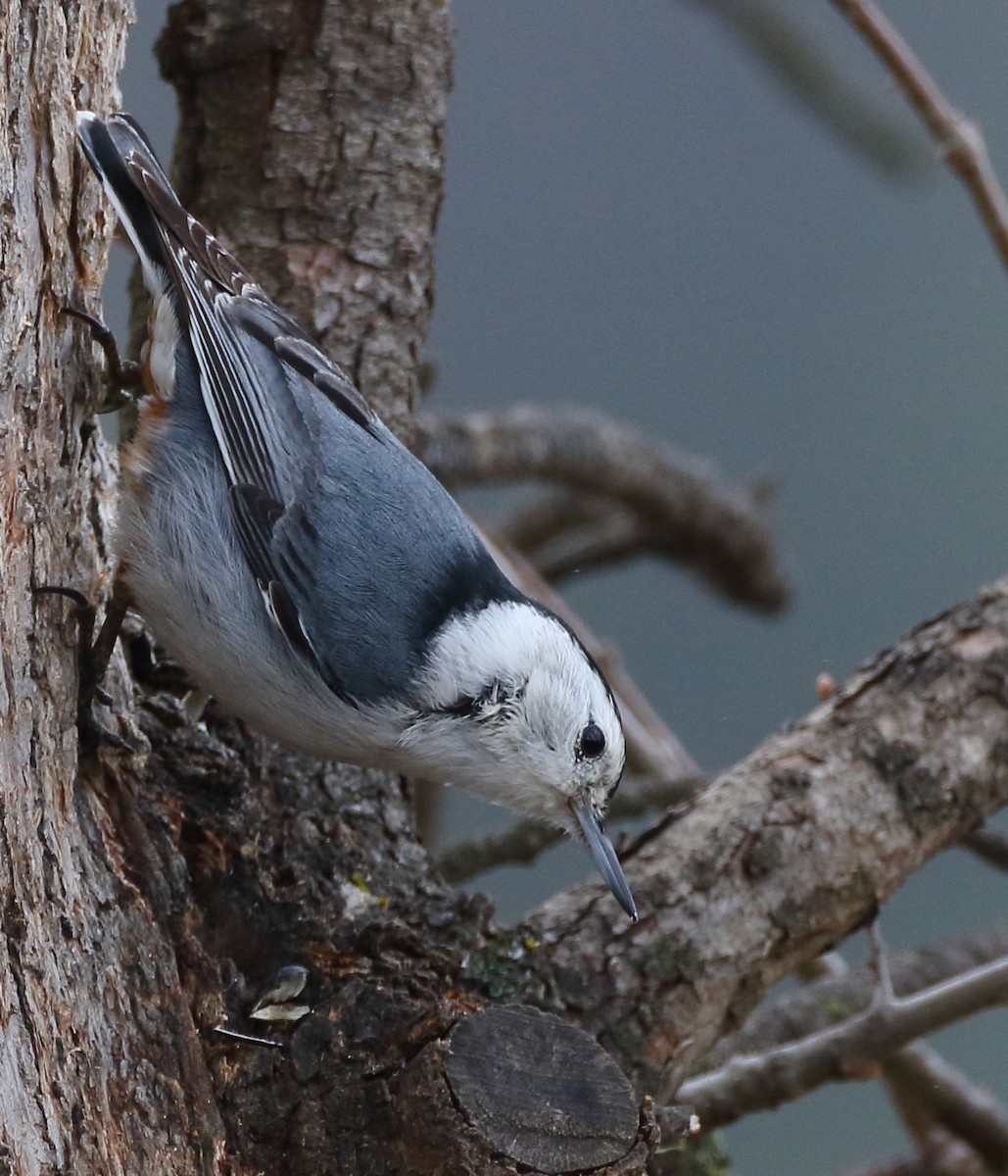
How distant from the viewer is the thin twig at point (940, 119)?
7.48 ft

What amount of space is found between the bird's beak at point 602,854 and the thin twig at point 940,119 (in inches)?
47.1

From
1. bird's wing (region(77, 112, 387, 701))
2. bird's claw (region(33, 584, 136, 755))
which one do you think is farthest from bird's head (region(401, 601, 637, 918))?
bird's claw (region(33, 584, 136, 755))

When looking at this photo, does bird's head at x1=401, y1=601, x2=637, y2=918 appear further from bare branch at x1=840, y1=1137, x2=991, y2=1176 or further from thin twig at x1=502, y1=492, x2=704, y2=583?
thin twig at x1=502, y1=492, x2=704, y2=583

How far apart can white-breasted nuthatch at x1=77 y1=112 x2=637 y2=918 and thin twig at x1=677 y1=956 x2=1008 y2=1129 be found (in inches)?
18.4

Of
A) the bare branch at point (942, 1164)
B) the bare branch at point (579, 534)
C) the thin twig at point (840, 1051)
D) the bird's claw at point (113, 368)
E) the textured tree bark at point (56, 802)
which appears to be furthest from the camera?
the bare branch at point (579, 534)

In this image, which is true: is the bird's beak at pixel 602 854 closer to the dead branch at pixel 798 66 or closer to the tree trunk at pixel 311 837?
the tree trunk at pixel 311 837

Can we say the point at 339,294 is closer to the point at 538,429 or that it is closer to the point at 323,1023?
the point at 538,429

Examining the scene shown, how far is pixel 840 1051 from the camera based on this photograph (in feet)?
6.75

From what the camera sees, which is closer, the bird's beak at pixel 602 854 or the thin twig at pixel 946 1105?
the bird's beak at pixel 602 854

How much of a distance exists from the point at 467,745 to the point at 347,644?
0.22m

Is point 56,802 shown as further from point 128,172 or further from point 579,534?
point 579,534

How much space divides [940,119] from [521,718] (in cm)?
124

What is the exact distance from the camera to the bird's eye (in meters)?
1.93

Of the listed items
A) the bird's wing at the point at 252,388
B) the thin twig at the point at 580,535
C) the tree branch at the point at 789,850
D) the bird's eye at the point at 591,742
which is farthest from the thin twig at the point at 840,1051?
the thin twig at the point at 580,535
